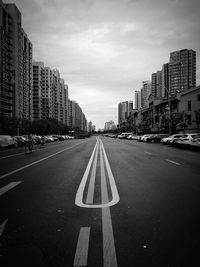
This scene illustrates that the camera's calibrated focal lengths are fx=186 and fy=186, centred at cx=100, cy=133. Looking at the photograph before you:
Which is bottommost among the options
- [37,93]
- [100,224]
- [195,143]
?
[100,224]

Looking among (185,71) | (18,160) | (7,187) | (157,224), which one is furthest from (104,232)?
(185,71)

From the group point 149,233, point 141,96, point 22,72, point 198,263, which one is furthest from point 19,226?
point 141,96

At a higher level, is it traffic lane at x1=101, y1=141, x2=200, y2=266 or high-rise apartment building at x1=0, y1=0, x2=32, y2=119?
high-rise apartment building at x1=0, y1=0, x2=32, y2=119

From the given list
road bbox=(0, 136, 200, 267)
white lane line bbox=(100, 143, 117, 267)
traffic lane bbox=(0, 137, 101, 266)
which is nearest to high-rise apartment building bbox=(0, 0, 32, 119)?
traffic lane bbox=(0, 137, 101, 266)

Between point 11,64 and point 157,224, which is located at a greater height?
point 11,64

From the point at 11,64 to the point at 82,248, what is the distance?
108289 millimetres

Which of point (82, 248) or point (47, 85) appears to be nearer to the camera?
point (82, 248)

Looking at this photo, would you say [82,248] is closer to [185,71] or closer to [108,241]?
[108,241]

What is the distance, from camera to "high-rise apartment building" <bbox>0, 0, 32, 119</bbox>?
8669cm

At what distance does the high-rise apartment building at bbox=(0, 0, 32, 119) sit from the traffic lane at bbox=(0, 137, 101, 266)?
88.4 m

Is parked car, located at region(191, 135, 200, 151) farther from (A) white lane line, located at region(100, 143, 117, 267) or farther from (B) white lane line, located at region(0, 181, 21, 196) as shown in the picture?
(B) white lane line, located at region(0, 181, 21, 196)

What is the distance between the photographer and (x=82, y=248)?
261 centimetres

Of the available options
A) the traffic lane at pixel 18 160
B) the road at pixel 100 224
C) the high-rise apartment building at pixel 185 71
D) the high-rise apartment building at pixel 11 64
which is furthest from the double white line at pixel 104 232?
the high-rise apartment building at pixel 185 71

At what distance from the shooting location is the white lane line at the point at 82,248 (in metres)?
2.34
